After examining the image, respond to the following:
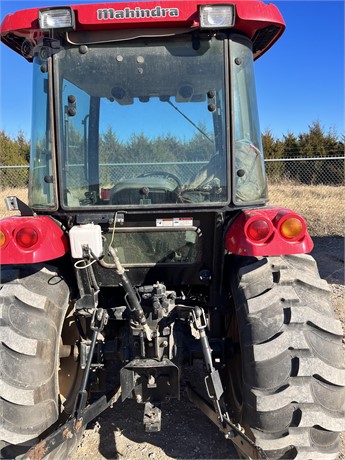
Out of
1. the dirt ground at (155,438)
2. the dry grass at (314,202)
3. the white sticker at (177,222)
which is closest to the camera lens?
the white sticker at (177,222)

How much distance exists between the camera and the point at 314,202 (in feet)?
40.5

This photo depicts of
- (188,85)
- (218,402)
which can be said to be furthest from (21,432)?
(188,85)

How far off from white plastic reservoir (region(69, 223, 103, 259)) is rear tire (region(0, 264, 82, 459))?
14.3 inches

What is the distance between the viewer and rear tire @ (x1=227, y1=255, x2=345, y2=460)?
2.29 metres

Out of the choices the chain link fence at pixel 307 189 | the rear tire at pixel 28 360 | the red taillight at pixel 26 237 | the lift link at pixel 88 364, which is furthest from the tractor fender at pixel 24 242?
the chain link fence at pixel 307 189

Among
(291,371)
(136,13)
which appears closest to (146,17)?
(136,13)

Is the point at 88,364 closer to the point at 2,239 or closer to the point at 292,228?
the point at 2,239

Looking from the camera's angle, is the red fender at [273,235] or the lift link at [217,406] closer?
the lift link at [217,406]

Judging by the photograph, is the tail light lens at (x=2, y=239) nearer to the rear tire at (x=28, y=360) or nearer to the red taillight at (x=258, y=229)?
the rear tire at (x=28, y=360)

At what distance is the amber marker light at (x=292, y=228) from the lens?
94.3 inches

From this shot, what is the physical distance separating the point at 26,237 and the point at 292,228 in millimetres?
1428

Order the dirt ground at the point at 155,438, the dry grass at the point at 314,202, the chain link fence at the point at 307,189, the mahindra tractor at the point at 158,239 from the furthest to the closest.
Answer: the chain link fence at the point at 307,189 < the dry grass at the point at 314,202 < the dirt ground at the point at 155,438 < the mahindra tractor at the point at 158,239

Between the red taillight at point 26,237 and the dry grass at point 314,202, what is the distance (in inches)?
345

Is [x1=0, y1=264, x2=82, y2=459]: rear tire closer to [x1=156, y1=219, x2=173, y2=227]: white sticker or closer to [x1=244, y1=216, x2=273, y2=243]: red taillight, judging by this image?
[x1=156, y1=219, x2=173, y2=227]: white sticker
